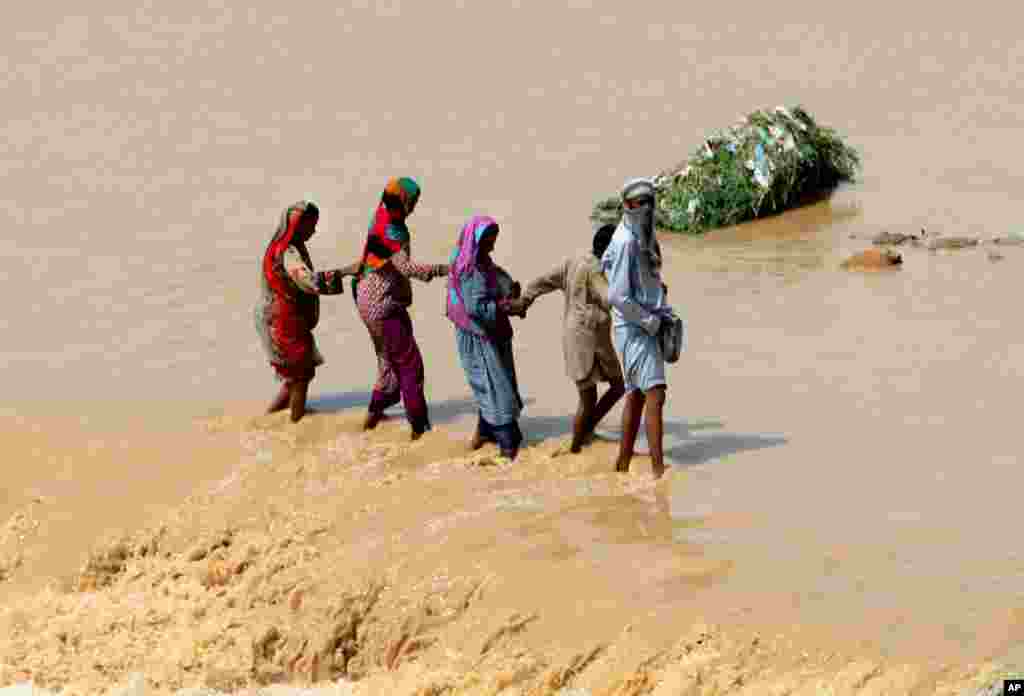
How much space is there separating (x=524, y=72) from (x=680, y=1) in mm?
7523

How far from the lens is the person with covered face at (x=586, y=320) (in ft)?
28.9

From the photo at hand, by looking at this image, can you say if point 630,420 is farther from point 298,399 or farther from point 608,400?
point 298,399

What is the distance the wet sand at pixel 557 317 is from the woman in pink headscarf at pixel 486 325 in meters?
0.39

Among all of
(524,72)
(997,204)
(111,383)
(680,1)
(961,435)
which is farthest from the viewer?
(680,1)

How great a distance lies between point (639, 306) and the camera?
Result: 8367 mm

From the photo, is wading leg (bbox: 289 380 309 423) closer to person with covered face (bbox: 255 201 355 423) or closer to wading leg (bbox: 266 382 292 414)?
person with covered face (bbox: 255 201 355 423)

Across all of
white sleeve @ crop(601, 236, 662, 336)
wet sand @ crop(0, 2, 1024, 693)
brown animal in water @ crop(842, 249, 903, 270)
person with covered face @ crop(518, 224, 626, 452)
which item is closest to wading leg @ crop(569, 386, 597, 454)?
person with covered face @ crop(518, 224, 626, 452)

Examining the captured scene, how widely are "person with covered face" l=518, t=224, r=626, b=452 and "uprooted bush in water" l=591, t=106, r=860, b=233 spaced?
275 inches

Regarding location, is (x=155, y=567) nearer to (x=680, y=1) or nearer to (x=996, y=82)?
(x=996, y=82)

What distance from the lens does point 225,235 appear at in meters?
16.8

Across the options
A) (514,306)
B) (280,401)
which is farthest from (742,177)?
(514,306)

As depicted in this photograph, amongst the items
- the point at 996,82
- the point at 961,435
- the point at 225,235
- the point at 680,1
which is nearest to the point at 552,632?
the point at 961,435

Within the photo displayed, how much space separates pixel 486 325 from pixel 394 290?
0.76m

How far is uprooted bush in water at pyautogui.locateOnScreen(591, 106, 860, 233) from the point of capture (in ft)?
52.8
